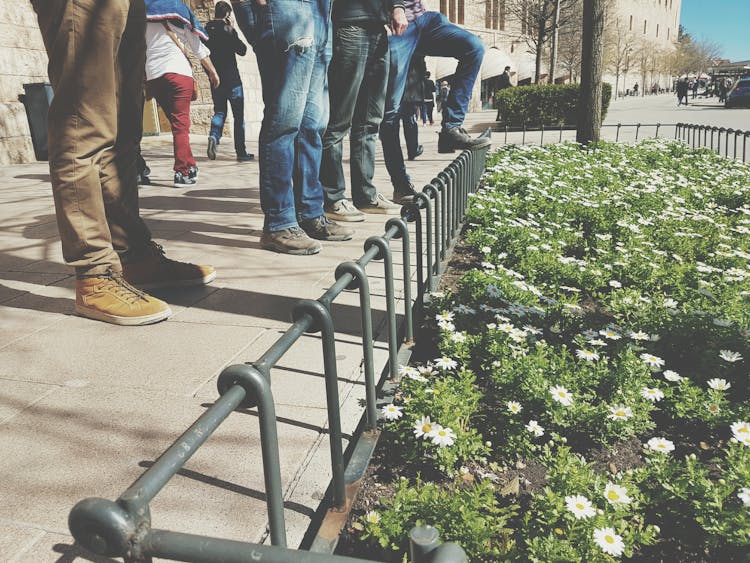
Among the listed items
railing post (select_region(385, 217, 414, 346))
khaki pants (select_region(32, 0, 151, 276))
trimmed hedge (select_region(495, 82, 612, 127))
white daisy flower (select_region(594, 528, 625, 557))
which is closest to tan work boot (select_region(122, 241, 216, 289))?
khaki pants (select_region(32, 0, 151, 276))

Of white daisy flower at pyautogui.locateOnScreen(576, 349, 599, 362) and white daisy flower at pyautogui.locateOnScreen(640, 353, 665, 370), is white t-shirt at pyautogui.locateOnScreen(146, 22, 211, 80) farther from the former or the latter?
white daisy flower at pyautogui.locateOnScreen(640, 353, 665, 370)

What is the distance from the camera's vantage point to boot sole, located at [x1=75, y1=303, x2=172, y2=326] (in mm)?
3012

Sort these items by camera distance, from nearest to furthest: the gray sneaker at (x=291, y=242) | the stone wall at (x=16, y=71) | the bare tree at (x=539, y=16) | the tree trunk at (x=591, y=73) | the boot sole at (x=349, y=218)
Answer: the gray sneaker at (x=291, y=242) → the boot sole at (x=349, y=218) → the stone wall at (x=16, y=71) → the tree trunk at (x=591, y=73) → the bare tree at (x=539, y=16)

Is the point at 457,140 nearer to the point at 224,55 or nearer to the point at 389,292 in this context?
the point at 389,292

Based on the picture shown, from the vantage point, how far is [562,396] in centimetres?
240

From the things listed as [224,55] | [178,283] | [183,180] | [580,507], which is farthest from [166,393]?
[224,55]

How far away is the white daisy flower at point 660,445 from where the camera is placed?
7.18 ft

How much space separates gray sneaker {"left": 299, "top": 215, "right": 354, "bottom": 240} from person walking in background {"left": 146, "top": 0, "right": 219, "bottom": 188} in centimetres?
285

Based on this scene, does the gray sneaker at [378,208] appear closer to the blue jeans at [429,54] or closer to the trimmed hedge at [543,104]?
the blue jeans at [429,54]

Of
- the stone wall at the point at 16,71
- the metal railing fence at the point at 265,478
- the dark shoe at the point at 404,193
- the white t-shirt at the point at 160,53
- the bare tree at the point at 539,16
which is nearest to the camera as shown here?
the metal railing fence at the point at 265,478

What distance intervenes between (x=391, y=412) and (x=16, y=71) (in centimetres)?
1114

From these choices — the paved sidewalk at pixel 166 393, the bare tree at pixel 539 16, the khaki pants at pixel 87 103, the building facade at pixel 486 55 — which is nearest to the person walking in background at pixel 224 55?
the building facade at pixel 486 55

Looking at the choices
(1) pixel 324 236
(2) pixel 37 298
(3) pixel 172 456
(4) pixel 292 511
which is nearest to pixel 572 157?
(1) pixel 324 236

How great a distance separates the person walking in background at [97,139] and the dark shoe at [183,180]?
14.3 ft
